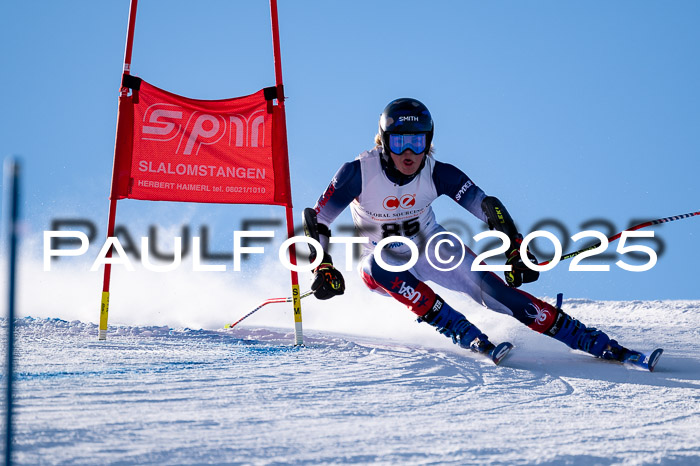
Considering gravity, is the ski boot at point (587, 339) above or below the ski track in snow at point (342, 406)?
above

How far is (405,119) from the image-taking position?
436 centimetres

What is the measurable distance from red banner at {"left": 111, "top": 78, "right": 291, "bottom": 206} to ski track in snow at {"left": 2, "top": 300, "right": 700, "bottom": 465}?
1.39 meters

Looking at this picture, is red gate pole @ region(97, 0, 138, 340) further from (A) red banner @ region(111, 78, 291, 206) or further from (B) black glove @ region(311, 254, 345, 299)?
(B) black glove @ region(311, 254, 345, 299)

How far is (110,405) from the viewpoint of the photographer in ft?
8.03

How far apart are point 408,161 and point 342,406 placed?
2.20 meters

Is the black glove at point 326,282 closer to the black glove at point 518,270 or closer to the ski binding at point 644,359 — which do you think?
the black glove at point 518,270

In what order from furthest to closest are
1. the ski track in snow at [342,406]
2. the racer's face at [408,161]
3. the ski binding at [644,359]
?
1. the racer's face at [408,161]
2. the ski binding at [644,359]
3. the ski track in snow at [342,406]

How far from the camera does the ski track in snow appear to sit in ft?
6.57

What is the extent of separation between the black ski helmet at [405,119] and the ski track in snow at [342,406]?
1379 mm

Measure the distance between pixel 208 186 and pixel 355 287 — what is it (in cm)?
295

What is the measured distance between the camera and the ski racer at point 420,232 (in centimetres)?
423

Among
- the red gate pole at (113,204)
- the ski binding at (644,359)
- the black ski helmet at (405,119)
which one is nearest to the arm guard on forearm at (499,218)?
the black ski helmet at (405,119)

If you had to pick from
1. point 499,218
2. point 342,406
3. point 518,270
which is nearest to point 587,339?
point 518,270

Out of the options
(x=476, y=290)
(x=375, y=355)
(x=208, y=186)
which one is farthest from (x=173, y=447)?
(x=208, y=186)
